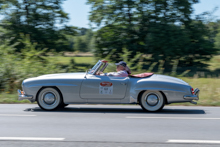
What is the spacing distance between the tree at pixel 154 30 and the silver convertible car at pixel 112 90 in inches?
700

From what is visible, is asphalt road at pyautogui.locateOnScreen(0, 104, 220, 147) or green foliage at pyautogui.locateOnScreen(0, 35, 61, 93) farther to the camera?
green foliage at pyautogui.locateOnScreen(0, 35, 61, 93)

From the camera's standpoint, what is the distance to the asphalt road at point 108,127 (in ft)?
16.5

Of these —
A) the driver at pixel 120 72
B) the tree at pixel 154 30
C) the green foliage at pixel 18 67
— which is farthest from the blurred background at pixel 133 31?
the driver at pixel 120 72

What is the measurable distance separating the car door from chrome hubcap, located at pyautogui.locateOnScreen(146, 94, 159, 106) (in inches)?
24.8

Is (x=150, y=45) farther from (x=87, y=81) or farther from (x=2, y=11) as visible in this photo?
(x=87, y=81)

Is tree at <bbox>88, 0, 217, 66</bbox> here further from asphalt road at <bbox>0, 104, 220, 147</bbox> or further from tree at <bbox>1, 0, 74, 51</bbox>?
asphalt road at <bbox>0, 104, 220, 147</bbox>

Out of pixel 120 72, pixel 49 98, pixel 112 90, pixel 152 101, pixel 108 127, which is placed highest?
pixel 120 72

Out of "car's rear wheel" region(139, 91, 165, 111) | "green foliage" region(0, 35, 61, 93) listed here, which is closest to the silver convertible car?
"car's rear wheel" region(139, 91, 165, 111)

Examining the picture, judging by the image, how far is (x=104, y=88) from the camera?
25.5 feet

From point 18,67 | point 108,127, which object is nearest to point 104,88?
point 108,127

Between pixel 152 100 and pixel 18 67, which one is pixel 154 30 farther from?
pixel 152 100

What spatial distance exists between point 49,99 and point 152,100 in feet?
8.53

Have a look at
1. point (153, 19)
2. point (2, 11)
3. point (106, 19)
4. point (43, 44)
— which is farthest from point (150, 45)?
point (2, 11)

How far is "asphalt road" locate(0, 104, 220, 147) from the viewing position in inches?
198
